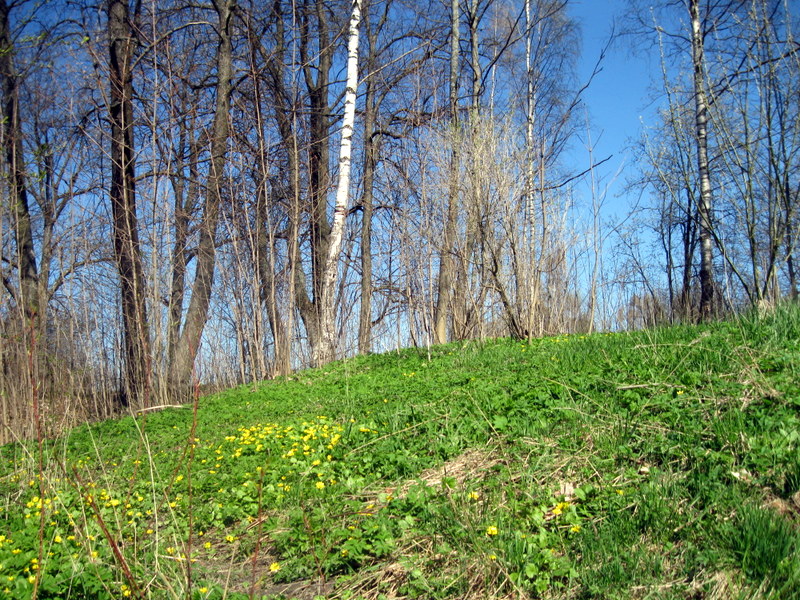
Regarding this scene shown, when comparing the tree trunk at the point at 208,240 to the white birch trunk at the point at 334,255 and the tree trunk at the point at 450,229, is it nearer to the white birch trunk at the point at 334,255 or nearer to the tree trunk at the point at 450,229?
the white birch trunk at the point at 334,255

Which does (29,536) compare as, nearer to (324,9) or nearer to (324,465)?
(324,465)

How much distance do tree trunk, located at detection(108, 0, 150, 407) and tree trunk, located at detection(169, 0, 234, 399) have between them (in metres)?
0.94

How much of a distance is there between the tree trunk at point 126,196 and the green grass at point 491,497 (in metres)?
4.46

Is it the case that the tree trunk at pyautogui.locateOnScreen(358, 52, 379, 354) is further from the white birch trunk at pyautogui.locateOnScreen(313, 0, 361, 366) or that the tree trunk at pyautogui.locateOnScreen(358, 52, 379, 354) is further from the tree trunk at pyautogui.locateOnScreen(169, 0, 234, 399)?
the tree trunk at pyautogui.locateOnScreen(169, 0, 234, 399)

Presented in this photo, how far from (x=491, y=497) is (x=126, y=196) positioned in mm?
9361

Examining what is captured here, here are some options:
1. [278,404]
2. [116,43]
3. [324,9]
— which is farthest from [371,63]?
[278,404]

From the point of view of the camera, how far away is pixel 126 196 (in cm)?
1010

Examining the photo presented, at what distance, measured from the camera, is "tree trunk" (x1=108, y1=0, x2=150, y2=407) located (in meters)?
9.59

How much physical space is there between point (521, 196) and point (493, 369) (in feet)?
12.2

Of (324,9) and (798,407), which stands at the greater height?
(324,9)

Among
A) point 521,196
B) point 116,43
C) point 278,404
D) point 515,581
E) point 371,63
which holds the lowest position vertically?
point 515,581

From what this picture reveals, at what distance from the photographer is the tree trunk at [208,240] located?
10672 mm

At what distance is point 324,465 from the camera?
13.5 ft

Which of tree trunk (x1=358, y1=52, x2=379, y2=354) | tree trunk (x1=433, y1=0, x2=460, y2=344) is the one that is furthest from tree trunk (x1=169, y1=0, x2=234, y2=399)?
tree trunk (x1=433, y1=0, x2=460, y2=344)
